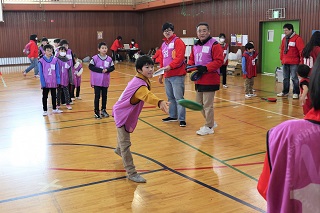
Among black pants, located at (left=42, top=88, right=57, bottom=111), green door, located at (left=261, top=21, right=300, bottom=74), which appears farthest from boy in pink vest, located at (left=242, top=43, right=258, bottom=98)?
black pants, located at (left=42, top=88, right=57, bottom=111)

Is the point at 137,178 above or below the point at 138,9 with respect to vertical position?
below

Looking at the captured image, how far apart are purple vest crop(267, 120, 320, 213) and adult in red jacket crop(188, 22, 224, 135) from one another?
4.54 metres

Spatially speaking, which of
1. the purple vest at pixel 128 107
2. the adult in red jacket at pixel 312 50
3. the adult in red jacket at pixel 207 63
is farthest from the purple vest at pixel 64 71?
the adult in red jacket at pixel 312 50

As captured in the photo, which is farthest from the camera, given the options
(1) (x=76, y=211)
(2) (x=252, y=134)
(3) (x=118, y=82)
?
(3) (x=118, y=82)

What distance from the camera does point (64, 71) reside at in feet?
28.0

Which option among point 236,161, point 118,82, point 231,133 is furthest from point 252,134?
point 118,82

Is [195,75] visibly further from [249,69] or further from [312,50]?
[249,69]

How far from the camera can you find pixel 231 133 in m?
6.32

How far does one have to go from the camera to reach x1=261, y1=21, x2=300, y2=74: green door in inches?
552

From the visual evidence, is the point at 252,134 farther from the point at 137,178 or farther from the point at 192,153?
the point at 137,178

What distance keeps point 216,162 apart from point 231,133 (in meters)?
1.52

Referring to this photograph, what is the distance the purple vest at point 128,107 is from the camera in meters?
4.04

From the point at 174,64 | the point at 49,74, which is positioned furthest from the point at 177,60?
the point at 49,74

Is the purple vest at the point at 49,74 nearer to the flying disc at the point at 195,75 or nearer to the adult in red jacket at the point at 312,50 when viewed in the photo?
the flying disc at the point at 195,75
